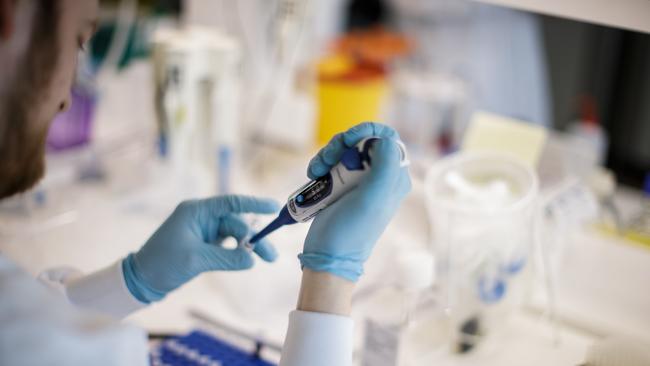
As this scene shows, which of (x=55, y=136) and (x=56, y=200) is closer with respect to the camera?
(x=56, y=200)

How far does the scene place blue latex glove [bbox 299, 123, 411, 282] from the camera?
0.92 metres

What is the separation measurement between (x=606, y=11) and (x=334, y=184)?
49 cm

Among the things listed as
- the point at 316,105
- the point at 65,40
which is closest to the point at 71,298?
the point at 65,40

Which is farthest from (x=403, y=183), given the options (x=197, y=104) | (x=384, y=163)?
(x=197, y=104)

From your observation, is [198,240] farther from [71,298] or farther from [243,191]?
[243,191]

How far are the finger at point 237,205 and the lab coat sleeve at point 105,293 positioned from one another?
0.18m

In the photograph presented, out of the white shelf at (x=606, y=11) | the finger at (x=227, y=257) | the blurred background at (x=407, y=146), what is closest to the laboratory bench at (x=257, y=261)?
the blurred background at (x=407, y=146)

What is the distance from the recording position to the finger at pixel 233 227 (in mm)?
1141

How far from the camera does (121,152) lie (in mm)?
2010

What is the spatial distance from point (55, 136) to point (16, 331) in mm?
1222

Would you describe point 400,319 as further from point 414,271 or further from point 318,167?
point 318,167

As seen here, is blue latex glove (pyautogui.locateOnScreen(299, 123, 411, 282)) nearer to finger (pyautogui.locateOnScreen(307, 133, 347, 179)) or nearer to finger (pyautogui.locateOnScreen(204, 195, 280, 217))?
finger (pyautogui.locateOnScreen(307, 133, 347, 179))

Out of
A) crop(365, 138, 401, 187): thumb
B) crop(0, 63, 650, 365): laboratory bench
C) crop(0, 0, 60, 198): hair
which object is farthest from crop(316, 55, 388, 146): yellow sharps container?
crop(0, 0, 60, 198): hair

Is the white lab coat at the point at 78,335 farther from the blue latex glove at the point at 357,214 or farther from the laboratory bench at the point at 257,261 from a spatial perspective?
the laboratory bench at the point at 257,261
